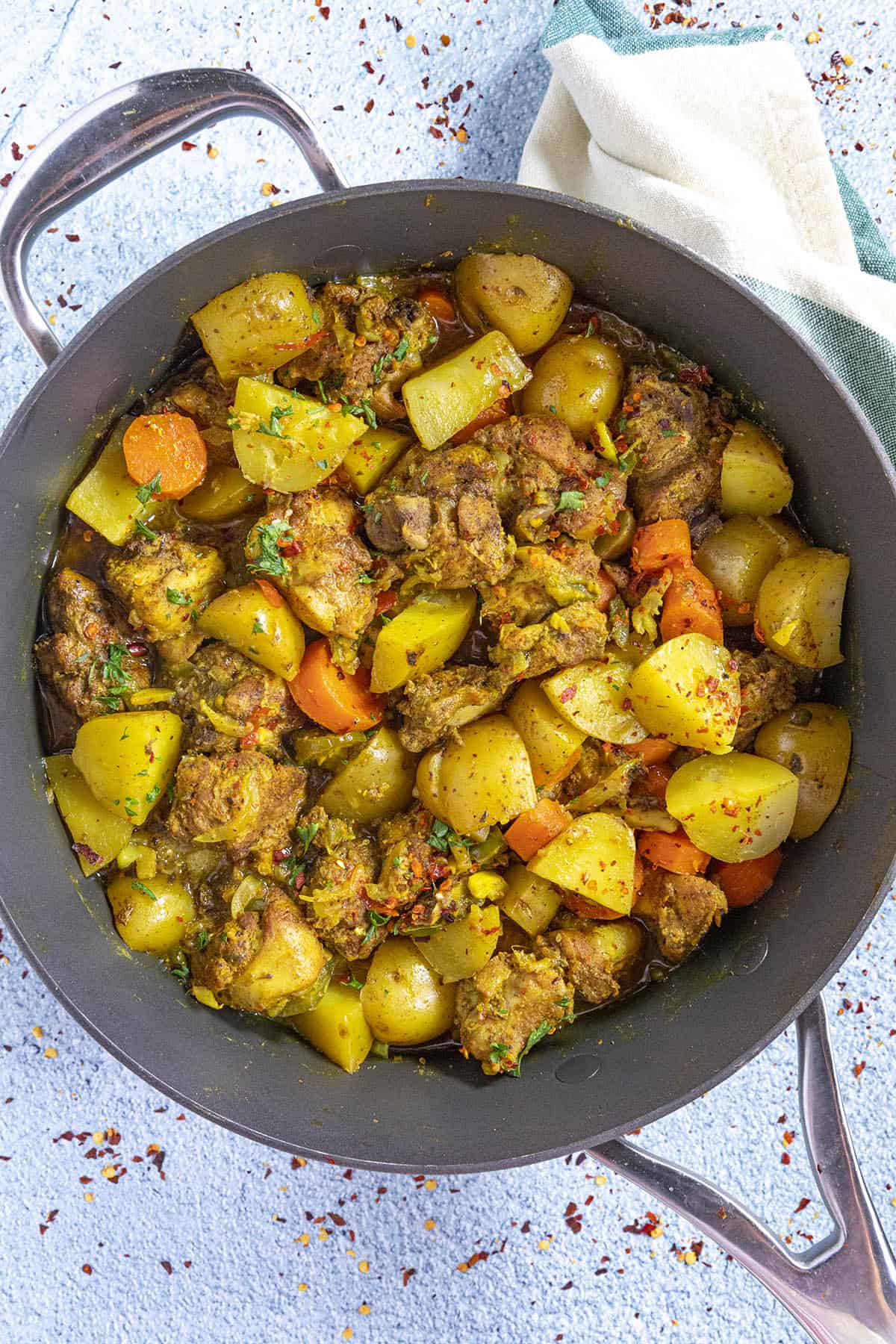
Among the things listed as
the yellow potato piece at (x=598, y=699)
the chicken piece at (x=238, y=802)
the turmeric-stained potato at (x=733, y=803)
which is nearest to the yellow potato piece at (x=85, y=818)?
the chicken piece at (x=238, y=802)

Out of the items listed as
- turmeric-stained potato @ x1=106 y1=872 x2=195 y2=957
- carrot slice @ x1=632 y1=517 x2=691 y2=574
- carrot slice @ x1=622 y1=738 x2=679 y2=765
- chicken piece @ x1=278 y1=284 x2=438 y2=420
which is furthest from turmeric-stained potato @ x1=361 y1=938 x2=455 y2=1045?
chicken piece @ x1=278 y1=284 x2=438 y2=420

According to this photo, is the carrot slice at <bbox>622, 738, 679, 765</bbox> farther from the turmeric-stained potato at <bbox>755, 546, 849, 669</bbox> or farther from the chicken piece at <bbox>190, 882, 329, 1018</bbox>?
the chicken piece at <bbox>190, 882, 329, 1018</bbox>

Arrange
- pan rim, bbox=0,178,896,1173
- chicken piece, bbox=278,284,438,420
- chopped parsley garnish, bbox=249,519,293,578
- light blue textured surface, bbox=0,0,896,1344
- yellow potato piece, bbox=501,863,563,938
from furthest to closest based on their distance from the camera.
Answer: light blue textured surface, bbox=0,0,896,1344 < yellow potato piece, bbox=501,863,563,938 < chicken piece, bbox=278,284,438,420 < chopped parsley garnish, bbox=249,519,293,578 < pan rim, bbox=0,178,896,1173

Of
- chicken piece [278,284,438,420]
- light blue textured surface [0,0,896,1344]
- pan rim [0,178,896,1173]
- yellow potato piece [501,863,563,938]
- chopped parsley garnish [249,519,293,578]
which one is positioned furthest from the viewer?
light blue textured surface [0,0,896,1344]

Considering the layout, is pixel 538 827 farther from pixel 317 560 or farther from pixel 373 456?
pixel 373 456

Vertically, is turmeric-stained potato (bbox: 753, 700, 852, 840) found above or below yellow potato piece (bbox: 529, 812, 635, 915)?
below

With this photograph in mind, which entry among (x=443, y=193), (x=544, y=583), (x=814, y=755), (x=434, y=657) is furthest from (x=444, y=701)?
(x=443, y=193)
